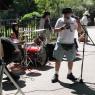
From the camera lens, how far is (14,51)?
27.7ft

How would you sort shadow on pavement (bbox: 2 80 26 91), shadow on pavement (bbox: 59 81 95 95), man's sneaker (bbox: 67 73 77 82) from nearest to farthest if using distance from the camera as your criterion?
shadow on pavement (bbox: 59 81 95 95), shadow on pavement (bbox: 2 80 26 91), man's sneaker (bbox: 67 73 77 82)

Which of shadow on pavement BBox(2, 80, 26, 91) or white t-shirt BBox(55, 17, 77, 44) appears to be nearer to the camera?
shadow on pavement BBox(2, 80, 26, 91)

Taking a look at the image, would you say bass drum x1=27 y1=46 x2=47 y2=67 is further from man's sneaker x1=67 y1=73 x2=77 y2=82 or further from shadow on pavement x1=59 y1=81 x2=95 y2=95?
shadow on pavement x1=59 y1=81 x2=95 y2=95

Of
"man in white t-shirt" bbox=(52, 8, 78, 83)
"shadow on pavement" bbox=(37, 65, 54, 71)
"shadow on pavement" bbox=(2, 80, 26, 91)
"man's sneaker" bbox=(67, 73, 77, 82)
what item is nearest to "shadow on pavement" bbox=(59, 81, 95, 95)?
"man's sneaker" bbox=(67, 73, 77, 82)

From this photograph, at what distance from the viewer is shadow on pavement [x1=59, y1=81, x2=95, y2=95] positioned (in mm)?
8873

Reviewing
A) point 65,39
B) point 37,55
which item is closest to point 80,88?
point 65,39

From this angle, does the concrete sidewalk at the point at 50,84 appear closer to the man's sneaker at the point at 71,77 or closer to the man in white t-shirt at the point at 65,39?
the man's sneaker at the point at 71,77

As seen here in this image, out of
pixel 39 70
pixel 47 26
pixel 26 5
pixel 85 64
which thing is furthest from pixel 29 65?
pixel 26 5

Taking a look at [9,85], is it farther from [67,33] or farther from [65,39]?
[67,33]

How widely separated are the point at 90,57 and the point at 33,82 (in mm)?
4899

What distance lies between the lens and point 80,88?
9266 millimetres

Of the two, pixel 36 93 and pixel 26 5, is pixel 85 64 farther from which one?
pixel 26 5

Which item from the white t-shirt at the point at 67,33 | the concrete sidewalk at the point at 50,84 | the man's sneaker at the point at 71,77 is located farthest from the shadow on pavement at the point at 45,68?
the white t-shirt at the point at 67,33

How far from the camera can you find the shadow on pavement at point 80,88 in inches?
349
